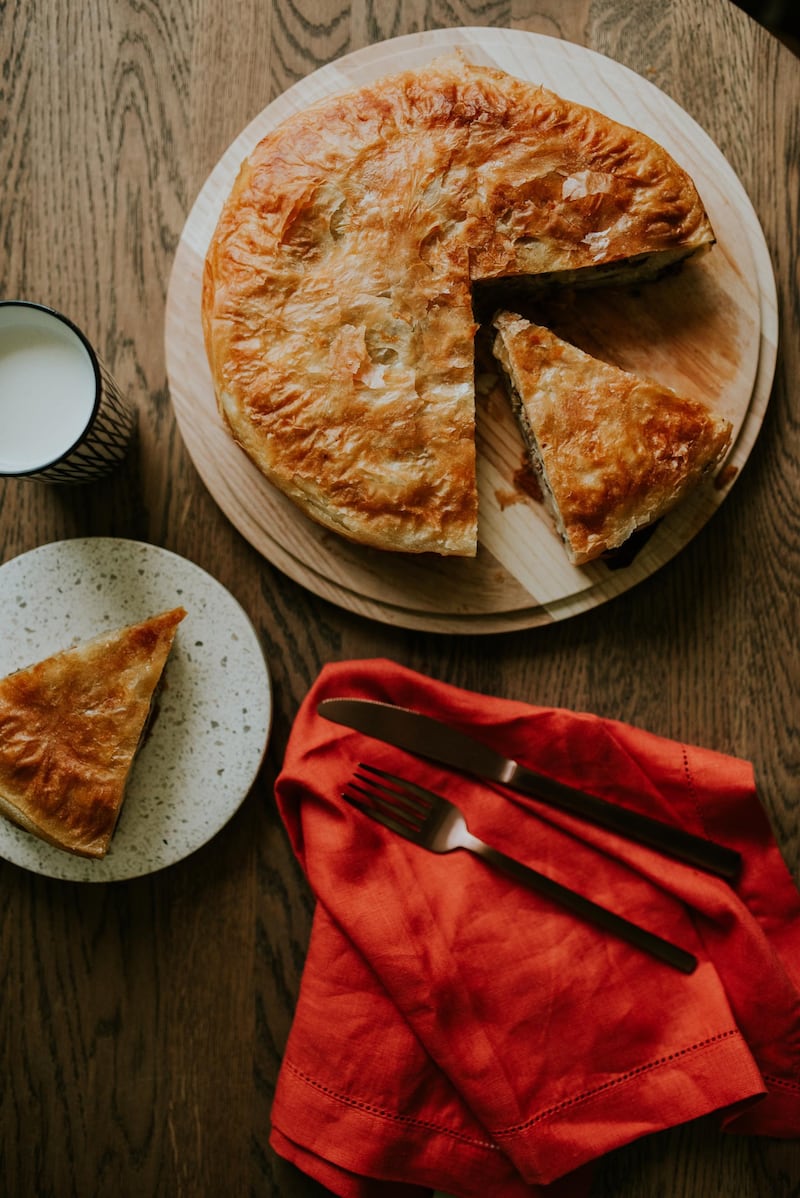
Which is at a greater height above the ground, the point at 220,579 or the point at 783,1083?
the point at 220,579

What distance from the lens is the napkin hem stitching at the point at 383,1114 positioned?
277 cm

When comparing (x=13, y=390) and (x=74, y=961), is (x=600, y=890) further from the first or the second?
(x=13, y=390)

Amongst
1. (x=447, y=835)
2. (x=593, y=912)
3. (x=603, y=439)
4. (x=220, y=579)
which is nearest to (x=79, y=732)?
(x=220, y=579)

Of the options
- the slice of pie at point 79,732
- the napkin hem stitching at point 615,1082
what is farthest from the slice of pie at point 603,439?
the napkin hem stitching at point 615,1082

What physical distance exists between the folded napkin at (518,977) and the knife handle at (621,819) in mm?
50

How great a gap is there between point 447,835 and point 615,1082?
3.01ft

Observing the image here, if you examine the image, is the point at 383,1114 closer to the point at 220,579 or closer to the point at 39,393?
the point at 220,579

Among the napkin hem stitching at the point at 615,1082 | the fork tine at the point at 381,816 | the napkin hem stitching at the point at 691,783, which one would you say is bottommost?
the napkin hem stitching at the point at 615,1082

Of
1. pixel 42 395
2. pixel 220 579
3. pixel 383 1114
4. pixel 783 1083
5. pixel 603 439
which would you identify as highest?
pixel 42 395

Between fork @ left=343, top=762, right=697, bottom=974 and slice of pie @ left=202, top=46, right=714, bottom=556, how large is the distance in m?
0.78

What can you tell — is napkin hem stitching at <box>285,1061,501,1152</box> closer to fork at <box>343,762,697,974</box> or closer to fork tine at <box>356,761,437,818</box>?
fork at <box>343,762,697,974</box>

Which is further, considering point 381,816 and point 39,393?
point 381,816

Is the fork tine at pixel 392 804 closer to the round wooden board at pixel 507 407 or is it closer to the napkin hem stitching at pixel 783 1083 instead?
the round wooden board at pixel 507 407

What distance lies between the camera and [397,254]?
110 inches
